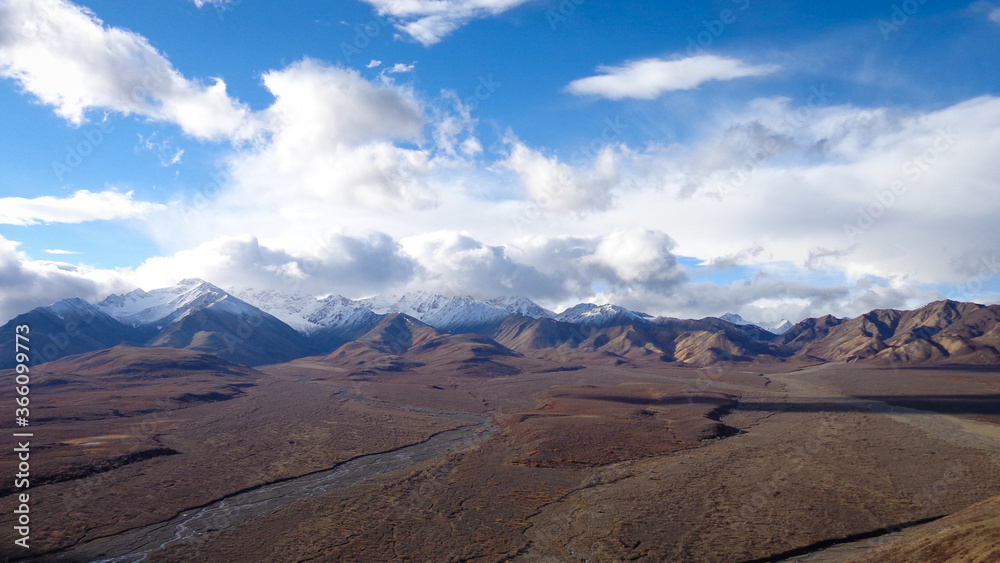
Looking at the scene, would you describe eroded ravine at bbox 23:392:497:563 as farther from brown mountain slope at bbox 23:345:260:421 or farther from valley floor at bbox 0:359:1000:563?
brown mountain slope at bbox 23:345:260:421

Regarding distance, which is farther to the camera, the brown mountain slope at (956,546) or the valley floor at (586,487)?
the valley floor at (586,487)

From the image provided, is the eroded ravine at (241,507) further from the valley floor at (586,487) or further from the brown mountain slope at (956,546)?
the brown mountain slope at (956,546)

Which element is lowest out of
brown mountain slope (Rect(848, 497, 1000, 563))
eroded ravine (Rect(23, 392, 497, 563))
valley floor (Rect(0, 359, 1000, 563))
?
eroded ravine (Rect(23, 392, 497, 563))

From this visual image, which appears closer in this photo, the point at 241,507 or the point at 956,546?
the point at 956,546

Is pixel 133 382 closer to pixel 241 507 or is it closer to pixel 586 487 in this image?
pixel 241 507

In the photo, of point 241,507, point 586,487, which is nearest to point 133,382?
point 241,507

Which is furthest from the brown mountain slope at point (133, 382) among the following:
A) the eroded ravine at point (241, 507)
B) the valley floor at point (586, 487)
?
the eroded ravine at point (241, 507)

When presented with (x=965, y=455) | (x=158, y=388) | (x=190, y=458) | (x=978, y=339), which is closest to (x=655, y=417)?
(x=965, y=455)

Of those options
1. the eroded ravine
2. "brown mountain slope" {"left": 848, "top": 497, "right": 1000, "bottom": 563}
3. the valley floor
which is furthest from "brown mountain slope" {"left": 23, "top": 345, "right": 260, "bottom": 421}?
"brown mountain slope" {"left": 848, "top": 497, "right": 1000, "bottom": 563}

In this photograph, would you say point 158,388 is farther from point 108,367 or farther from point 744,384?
point 744,384
